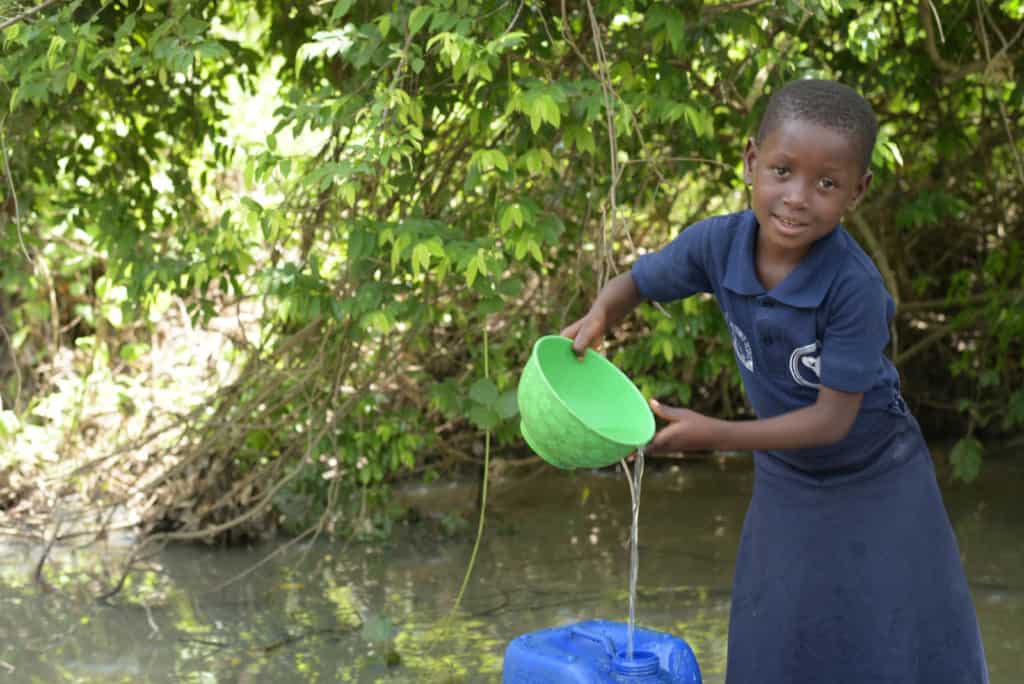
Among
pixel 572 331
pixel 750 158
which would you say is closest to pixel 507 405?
pixel 572 331

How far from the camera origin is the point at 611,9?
127 inches

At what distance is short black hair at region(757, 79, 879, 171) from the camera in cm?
215

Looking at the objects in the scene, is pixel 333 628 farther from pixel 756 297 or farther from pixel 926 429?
pixel 926 429

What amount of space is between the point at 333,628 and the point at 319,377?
0.76 metres

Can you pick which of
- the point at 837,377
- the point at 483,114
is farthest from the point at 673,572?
the point at 837,377

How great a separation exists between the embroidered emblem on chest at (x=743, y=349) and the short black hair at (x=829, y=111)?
0.37m

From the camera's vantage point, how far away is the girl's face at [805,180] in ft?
7.04

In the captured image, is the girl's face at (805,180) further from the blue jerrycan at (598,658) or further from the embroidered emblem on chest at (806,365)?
the blue jerrycan at (598,658)

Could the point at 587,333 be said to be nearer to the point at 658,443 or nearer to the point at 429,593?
the point at 658,443

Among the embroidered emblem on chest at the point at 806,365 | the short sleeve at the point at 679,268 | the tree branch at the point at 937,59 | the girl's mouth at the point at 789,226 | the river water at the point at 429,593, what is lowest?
the river water at the point at 429,593

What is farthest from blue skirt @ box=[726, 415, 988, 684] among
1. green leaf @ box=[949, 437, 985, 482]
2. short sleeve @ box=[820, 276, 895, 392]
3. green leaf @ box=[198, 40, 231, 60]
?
green leaf @ box=[949, 437, 985, 482]

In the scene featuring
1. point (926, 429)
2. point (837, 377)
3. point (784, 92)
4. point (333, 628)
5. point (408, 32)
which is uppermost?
point (408, 32)

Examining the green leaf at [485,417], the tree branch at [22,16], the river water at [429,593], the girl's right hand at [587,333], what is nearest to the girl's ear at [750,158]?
the girl's right hand at [587,333]

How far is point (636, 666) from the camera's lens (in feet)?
7.49
